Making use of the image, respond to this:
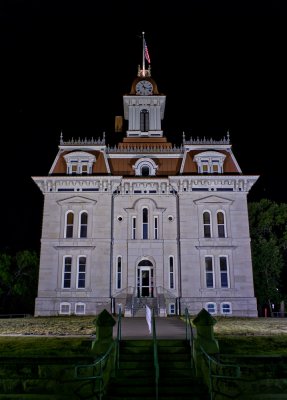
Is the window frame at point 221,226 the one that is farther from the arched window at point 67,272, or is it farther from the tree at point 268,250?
the arched window at point 67,272

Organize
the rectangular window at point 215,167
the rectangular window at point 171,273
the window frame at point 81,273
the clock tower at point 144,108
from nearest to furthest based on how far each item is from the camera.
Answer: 1. the window frame at point 81,273
2. the rectangular window at point 171,273
3. the rectangular window at point 215,167
4. the clock tower at point 144,108

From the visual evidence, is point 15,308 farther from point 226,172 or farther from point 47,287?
point 226,172

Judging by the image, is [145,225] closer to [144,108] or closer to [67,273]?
[67,273]

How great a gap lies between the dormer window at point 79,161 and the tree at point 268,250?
60.5ft

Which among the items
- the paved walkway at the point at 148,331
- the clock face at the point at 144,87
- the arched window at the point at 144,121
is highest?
the clock face at the point at 144,87

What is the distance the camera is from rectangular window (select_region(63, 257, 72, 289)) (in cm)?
3139

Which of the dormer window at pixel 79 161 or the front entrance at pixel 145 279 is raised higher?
the dormer window at pixel 79 161

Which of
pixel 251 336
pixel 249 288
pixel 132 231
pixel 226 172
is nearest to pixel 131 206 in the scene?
pixel 132 231

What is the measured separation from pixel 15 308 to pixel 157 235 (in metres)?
21.5

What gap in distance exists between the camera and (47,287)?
3103cm

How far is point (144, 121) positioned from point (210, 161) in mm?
9814

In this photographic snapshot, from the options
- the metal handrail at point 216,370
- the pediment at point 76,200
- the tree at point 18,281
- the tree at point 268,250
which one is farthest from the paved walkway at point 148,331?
the tree at point 18,281

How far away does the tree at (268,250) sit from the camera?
37750mm

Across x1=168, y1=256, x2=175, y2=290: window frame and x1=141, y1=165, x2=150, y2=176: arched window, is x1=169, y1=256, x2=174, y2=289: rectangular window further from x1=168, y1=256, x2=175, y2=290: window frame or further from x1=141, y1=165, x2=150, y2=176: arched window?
x1=141, y1=165, x2=150, y2=176: arched window
